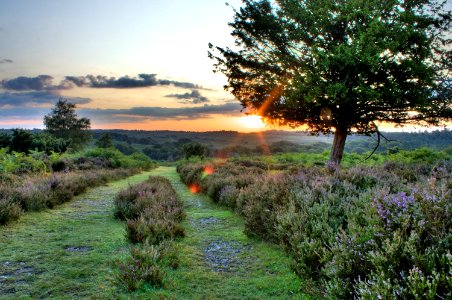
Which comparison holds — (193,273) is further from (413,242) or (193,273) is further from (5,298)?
(413,242)

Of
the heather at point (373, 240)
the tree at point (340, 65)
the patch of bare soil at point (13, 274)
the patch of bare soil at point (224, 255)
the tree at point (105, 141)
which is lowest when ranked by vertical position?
the tree at point (105, 141)

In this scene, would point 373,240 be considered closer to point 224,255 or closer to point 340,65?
point 224,255

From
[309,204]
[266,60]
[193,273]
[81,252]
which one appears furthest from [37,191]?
[266,60]

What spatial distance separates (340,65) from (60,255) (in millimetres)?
12604

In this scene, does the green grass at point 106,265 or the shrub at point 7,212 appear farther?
the shrub at point 7,212

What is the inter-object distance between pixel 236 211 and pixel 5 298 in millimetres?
7130

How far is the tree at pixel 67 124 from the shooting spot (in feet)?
223

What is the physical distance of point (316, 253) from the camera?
14.8 ft

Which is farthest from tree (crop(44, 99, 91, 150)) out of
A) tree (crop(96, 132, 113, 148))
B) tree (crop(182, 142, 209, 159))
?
tree (crop(182, 142, 209, 159))

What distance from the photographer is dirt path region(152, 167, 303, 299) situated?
4648 millimetres

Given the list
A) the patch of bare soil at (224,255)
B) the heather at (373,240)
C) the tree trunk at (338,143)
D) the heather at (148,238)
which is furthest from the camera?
the tree trunk at (338,143)

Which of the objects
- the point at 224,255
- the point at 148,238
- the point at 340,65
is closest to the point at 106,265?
the point at 148,238

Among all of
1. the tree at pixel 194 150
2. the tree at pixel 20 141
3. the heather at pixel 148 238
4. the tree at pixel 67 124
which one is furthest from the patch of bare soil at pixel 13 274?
the tree at pixel 67 124

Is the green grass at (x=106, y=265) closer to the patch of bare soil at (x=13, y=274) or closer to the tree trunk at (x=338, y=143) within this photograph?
the patch of bare soil at (x=13, y=274)
